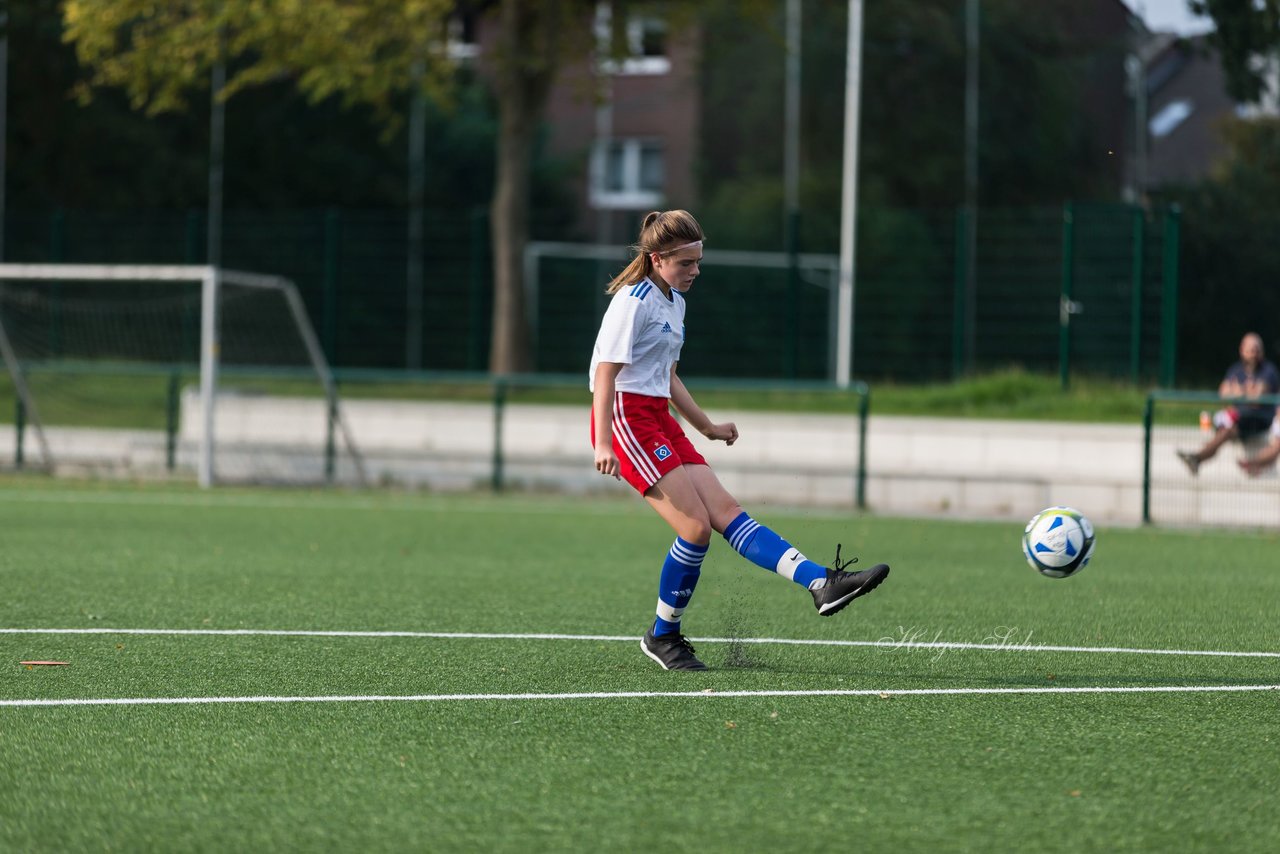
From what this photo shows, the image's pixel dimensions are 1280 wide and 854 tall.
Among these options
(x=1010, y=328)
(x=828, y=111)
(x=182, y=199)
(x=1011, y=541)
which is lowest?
(x=1011, y=541)

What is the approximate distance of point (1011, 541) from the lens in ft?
48.4

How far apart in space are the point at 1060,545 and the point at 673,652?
181 centimetres

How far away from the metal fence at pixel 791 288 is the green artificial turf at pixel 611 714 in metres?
11.1

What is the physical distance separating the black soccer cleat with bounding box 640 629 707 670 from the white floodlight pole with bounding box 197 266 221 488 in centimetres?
1253

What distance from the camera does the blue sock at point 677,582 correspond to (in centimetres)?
707

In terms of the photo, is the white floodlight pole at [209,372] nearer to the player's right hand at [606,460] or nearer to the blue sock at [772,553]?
the blue sock at [772,553]

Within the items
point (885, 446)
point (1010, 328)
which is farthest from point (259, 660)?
point (1010, 328)

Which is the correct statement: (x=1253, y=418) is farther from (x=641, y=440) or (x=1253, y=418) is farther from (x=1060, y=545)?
(x=641, y=440)

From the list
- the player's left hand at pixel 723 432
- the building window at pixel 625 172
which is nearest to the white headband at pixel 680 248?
the player's left hand at pixel 723 432

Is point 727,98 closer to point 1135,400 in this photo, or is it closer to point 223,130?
point 223,130

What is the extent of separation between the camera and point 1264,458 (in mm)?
15891

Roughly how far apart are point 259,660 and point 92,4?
19436 mm

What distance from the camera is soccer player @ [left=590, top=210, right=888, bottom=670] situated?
22.2 feet

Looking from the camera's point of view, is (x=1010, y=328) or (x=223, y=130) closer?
(x=1010, y=328)
